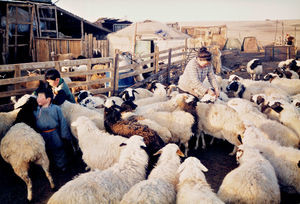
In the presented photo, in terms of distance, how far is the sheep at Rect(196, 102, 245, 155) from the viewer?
16.2 ft

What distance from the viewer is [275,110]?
5.57m

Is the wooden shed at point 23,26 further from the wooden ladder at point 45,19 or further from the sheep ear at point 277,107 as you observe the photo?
the sheep ear at point 277,107

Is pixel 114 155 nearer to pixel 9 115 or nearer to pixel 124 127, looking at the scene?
pixel 124 127

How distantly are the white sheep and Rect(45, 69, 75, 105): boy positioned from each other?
131 cm

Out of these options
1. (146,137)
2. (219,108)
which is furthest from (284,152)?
(146,137)

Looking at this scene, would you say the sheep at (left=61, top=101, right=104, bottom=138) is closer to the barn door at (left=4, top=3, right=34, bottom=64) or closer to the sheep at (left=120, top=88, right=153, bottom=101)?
the sheep at (left=120, top=88, right=153, bottom=101)

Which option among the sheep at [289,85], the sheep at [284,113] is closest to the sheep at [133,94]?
the sheep at [284,113]

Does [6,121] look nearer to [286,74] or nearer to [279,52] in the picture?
[286,74]

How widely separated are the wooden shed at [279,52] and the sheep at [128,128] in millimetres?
18566

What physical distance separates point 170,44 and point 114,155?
17.6m

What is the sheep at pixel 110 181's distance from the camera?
2484mm

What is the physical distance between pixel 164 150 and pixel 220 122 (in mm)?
2091

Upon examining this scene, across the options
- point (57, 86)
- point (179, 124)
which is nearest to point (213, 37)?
point (179, 124)

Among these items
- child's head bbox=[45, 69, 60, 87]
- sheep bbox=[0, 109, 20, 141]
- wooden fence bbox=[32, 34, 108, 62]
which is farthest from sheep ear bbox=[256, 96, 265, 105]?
wooden fence bbox=[32, 34, 108, 62]
